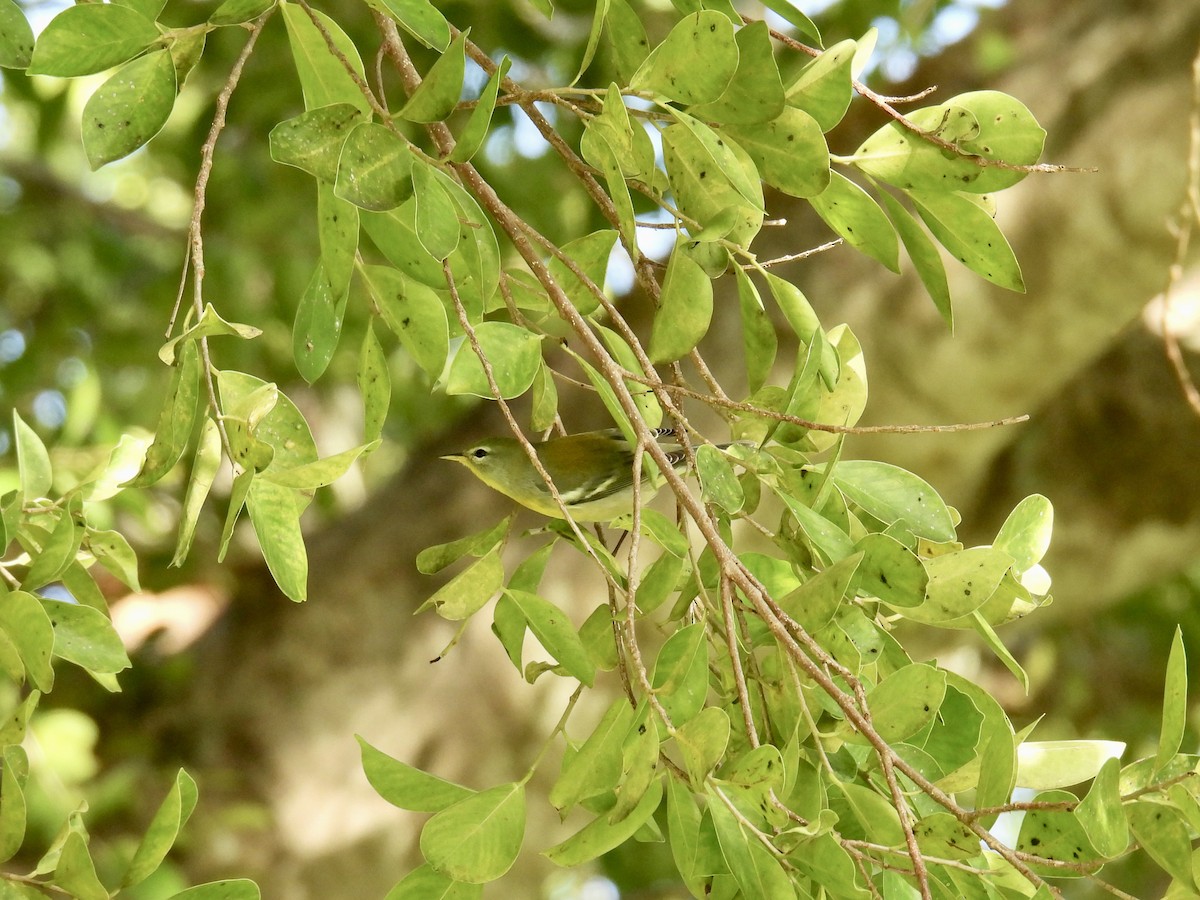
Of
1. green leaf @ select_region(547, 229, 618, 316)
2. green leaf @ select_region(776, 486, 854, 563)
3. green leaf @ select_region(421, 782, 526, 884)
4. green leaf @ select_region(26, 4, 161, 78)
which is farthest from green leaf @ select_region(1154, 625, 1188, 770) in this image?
green leaf @ select_region(26, 4, 161, 78)

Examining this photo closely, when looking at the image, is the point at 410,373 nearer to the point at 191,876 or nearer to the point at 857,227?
the point at 191,876

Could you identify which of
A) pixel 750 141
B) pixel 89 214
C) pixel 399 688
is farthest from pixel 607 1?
pixel 89 214

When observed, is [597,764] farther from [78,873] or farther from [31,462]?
[31,462]

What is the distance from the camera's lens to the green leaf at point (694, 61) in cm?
94

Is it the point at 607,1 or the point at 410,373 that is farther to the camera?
the point at 410,373

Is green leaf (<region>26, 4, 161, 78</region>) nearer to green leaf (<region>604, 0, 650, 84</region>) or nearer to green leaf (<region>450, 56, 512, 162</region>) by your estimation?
green leaf (<region>450, 56, 512, 162</region>)

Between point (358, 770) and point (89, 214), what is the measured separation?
2.34 meters

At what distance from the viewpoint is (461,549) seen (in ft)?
4.00

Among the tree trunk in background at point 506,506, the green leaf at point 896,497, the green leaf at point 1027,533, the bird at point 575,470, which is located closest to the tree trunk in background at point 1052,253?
the tree trunk in background at point 506,506

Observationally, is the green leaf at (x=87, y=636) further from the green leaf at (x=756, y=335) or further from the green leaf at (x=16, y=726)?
the green leaf at (x=756, y=335)

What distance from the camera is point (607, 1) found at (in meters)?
1.07

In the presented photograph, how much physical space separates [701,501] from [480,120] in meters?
0.37

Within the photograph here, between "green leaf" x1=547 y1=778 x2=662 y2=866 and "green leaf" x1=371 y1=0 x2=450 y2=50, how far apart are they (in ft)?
2.05

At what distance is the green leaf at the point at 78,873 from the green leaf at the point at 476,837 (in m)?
0.27
